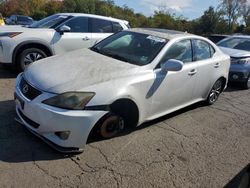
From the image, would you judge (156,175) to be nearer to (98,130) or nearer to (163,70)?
(98,130)

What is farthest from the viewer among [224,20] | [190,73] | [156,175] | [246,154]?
[224,20]

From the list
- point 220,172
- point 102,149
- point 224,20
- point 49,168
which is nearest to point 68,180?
point 49,168

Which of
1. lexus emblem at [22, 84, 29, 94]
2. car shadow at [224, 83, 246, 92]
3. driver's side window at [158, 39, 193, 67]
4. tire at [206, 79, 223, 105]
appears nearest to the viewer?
lexus emblem at [22, 84, 29, 94]

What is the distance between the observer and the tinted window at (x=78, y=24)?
7891 millimetres

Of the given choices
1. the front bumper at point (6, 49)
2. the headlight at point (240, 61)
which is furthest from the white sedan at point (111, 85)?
the headlight at point (240, 61)

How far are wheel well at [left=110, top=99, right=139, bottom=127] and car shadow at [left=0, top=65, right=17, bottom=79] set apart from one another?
3.84 metres

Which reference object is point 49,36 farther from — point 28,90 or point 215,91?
point 215,91

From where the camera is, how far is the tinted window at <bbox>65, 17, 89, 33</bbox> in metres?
7.89

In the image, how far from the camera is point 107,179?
357 cm

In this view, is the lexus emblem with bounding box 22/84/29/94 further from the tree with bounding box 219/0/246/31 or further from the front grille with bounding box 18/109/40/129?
the tree with bounding box 219/0/246/31

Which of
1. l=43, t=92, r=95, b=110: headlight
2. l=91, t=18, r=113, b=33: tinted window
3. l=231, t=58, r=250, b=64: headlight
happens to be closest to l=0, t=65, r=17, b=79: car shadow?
l=91, t=18, r=113, b=33: tinted window

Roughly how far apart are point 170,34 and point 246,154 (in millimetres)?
2295

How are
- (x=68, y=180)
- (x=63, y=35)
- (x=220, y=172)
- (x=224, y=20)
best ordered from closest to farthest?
(x=68, y=180)
(x=220, y=172)
(x=63, y=35)
(x=224, y=20)

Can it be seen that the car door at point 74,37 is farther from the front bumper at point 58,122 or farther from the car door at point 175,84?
the front bumper at point 58,122
